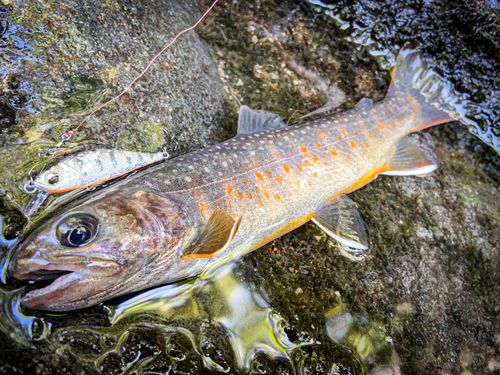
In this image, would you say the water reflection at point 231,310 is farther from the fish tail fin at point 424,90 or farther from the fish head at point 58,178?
the fish tail fin at point 424,90

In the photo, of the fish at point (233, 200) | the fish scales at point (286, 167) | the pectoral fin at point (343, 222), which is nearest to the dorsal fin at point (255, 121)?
the fish at point (233, 200)

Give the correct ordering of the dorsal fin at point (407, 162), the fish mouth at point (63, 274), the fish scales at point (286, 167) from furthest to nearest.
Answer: the dorsal fin at point (407, 162)
the fish scales at point (286, 167)
the fish mouth at point (63, 274)

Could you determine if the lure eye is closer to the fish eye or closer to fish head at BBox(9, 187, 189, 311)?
fish head at BBox(9, 187, 189, 311)

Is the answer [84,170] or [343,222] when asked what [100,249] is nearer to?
[84,170]

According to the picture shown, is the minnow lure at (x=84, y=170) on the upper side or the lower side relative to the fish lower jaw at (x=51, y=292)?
upper

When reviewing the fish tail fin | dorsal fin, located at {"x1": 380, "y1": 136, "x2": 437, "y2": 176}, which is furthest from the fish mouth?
the fish tail fin

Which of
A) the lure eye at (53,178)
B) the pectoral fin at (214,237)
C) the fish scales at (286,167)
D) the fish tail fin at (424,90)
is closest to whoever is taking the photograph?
the pectoral fin at (214,237)

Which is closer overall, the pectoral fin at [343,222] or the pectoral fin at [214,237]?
the pectoral fin at [214,237]
